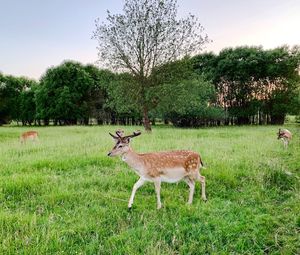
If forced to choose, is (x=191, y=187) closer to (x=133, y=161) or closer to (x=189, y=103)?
(x=133, y=161)

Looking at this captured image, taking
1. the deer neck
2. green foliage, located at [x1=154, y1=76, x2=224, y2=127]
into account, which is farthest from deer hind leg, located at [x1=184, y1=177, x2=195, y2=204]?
green foliage, located at [x1=154, y1=76, x2=224, y2=127]

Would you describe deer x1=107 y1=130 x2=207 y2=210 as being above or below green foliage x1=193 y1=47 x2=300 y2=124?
below

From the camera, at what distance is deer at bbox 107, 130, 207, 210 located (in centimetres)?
798

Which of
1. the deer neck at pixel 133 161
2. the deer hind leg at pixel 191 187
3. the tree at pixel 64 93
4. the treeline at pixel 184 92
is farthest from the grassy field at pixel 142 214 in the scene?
the tree at pixel 64 93

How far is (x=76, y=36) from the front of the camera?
3162 cm

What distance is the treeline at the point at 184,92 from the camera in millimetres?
35750

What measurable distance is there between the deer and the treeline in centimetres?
2691

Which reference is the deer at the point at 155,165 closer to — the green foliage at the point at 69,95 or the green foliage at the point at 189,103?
the green foliage at the point at 189,103

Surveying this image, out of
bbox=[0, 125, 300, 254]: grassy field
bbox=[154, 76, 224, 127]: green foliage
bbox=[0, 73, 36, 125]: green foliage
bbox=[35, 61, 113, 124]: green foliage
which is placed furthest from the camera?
bbox=[0, 73, 36, 125]: green foliage

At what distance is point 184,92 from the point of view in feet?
116

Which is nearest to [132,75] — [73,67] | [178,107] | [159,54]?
[159,54]

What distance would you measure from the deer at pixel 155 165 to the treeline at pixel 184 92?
26.9 meters

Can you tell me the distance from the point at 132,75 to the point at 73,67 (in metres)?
36.7

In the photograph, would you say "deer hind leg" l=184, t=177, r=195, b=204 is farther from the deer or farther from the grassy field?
the grassy field
